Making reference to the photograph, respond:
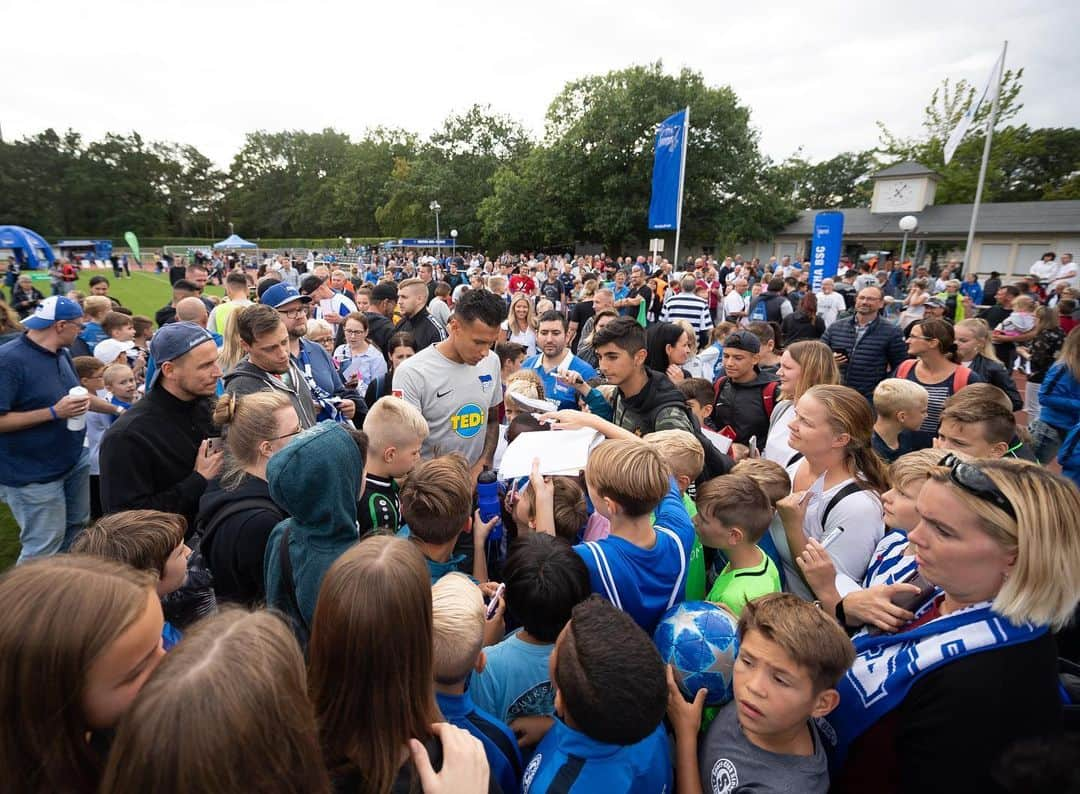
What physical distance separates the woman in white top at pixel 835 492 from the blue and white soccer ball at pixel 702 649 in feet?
2.42

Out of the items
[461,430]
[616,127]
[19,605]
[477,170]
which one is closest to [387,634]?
[19,605]

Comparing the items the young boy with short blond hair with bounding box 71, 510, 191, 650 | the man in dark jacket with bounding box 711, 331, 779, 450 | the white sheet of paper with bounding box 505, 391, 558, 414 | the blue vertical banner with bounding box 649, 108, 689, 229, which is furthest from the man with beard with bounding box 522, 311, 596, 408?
the blue vertical banner with bounding box 649, 108, 689, 229

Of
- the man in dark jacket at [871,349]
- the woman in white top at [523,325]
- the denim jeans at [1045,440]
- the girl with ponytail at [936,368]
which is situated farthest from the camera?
the woman in white top at [523,325]

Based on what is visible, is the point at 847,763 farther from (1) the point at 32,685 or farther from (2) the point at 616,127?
(2) the point at 616,127

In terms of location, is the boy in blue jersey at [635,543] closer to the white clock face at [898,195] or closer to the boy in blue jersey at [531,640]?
the boy in blue jersey at [531,640]

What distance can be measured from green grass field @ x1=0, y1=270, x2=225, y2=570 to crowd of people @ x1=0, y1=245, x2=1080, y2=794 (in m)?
1.42

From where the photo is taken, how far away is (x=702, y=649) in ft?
6.09

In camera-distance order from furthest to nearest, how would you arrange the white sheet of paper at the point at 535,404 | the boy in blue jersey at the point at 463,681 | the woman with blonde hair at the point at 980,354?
the woman with blonde hair at the point at 980,354
the white sheet of paper at the point at 535,404
the boy in blue jersey at the point at 463,681

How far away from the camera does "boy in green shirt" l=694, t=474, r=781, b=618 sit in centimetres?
220

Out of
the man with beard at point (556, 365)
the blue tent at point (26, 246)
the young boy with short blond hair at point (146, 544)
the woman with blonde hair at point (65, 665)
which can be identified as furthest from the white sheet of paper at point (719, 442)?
the blue tent at point (26, 246)

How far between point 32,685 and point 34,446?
13.4 ft

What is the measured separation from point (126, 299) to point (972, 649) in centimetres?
3000

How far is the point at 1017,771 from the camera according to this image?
1.01 m

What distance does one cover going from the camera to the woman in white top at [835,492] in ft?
8.01
